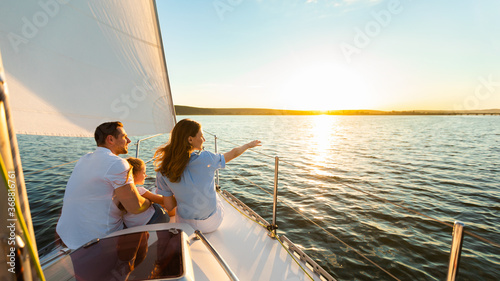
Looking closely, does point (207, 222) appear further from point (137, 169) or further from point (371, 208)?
point (371, 208)

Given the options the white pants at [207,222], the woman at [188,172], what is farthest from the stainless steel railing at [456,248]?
the white pants at [207,222]

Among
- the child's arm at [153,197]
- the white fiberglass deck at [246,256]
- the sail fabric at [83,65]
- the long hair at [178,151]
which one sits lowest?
the white fiberglass deck at [246,256]

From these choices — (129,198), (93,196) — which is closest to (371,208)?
(129,198)

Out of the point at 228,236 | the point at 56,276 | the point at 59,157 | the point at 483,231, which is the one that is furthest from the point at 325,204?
the point at 59,157

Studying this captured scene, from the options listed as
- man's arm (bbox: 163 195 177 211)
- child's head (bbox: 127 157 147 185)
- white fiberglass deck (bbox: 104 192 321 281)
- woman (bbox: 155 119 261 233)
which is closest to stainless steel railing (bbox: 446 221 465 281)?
white fiberglass deck (bbox: 104 192 321 281)

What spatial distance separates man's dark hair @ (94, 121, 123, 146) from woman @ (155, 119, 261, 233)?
1.16 ft

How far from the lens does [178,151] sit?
5.96ft

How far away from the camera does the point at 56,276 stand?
1065 millimetres

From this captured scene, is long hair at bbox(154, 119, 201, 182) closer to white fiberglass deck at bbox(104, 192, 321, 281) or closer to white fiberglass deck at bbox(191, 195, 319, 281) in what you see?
white fiberglass deck at bbox(104, 192, 321, 281)

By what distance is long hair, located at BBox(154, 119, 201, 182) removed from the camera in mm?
1795

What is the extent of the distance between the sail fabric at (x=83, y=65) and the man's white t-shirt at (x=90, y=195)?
814 millimetres

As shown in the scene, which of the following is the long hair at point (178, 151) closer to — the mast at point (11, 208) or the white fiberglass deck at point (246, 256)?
the white fiberglass deck at point (246, 256)

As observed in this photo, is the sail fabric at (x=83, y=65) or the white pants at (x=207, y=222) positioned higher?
the sail fabric at (x=83, y=65)

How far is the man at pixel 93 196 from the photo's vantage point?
5.14 feet
